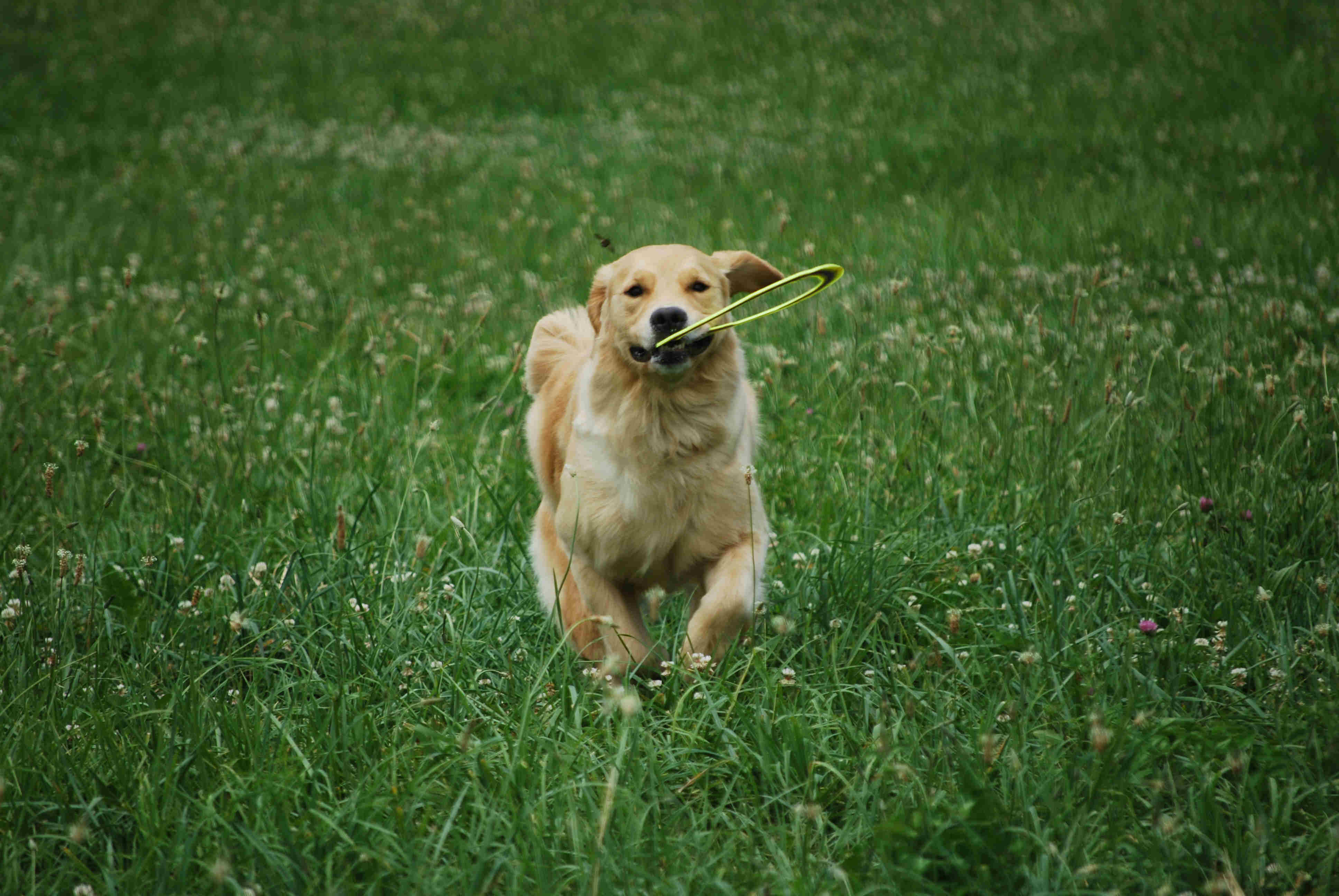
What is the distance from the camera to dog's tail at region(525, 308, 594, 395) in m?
4.25

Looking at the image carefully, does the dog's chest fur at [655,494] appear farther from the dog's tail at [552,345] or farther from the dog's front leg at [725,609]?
the dog's tail at [552,345]

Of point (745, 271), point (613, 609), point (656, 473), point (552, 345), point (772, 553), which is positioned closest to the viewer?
point (656, 473)

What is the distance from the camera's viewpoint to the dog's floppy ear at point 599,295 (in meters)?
3.66

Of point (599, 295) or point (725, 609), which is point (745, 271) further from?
point (725, 609)

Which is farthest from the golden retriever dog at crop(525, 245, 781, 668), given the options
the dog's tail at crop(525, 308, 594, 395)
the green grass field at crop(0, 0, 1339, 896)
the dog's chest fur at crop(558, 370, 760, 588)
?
the dog's tail at crop(525, 308, 594, 395)

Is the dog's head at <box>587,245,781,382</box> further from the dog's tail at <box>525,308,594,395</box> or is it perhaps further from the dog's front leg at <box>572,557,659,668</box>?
the dog's front leg at <box>572,557,659,668</box>

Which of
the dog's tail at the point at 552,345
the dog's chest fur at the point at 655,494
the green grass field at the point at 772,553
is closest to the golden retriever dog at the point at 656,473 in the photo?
the dog's chest fur at the point at 655,494

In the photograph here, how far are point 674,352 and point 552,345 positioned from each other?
1124 mm

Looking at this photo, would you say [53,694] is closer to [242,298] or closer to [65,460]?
[65,460]

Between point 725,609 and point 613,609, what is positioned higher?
point 725,609

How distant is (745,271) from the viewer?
147 inches

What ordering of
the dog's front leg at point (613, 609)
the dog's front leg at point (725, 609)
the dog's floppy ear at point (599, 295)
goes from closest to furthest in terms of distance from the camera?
the dog's front leg at point (725, 609)
the dog's front leg at point (613, 609)
the dog's floppy ear at point (599, 295)

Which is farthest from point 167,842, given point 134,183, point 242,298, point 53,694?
point 134,183

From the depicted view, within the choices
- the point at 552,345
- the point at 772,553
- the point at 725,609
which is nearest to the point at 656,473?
the point at 725,609
